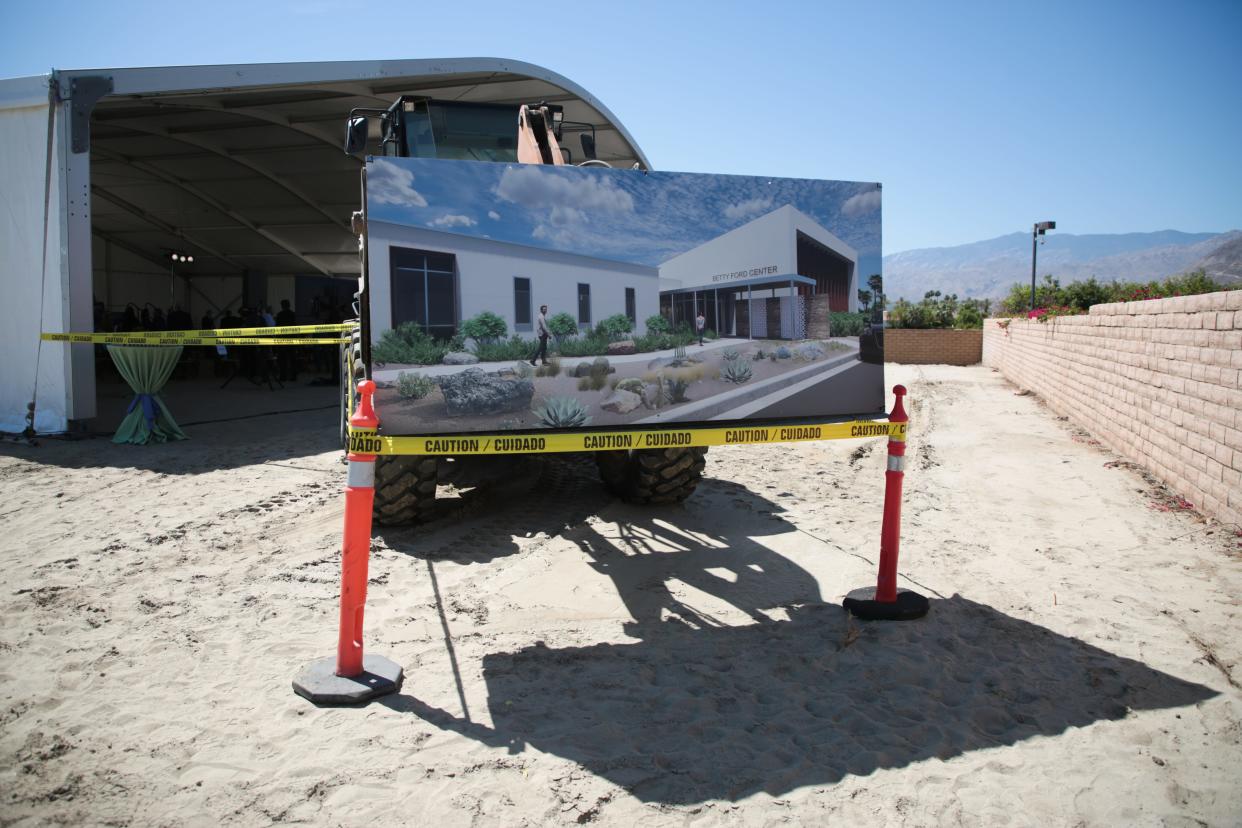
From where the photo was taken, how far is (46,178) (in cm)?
995

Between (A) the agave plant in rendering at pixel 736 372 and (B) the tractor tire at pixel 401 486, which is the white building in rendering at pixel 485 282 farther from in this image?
(B) the tractor tire at pixel 401 486

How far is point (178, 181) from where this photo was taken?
19.3 metres

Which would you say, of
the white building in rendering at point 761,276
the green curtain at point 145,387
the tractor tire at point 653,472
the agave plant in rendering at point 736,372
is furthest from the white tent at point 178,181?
the agave plant in rendering at point 736,372

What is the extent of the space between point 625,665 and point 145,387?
901cm

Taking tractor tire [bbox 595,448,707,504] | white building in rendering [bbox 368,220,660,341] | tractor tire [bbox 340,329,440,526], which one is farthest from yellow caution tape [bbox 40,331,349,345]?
white building in rendering [bbox 368,220,660,341]

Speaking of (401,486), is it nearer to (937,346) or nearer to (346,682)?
(346,682)

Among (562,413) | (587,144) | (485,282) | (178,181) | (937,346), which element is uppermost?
(178,181)

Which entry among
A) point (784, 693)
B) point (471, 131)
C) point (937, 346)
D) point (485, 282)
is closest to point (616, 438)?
point (485, 282)

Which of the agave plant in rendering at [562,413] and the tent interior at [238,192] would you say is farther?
the tent interior at [238,192]

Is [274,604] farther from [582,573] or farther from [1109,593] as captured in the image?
[1109,593]

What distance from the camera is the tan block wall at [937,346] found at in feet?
98.2

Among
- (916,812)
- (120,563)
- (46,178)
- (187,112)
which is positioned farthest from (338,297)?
(916,812)

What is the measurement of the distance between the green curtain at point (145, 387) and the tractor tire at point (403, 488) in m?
5.84

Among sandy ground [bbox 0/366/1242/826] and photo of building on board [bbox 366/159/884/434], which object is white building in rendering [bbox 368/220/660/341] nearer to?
photo of building on board [bbox 366/159/884/434]
